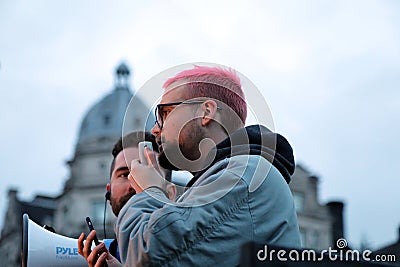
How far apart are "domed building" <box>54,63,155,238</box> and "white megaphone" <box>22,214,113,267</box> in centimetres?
3002

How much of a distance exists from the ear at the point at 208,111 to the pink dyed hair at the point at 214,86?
0.14 feet

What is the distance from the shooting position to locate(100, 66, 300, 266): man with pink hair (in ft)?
7.74

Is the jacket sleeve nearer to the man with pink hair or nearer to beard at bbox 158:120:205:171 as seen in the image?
the man with pink hair

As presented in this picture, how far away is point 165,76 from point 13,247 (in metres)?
38.4

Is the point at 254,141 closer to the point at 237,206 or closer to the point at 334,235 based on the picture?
the point at 237,206

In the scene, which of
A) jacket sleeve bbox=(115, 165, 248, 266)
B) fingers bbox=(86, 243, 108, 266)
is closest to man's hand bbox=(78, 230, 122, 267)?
fingers bbox=(86, 243, 108, 266)

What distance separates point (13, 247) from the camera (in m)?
39.9

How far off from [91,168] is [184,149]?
110 ft

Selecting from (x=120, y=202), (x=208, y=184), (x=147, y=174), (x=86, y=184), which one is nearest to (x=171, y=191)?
(x=147, y=174)

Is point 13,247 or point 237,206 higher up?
point 13,247

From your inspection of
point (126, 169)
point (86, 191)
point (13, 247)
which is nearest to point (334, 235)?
point (86, 191)

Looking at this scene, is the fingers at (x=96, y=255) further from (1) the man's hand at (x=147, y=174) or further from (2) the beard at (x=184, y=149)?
(2) the beard at (x=184, y=149)

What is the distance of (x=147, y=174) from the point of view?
2648mm

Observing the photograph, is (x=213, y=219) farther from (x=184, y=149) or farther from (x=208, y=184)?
(x=184, y=149)
